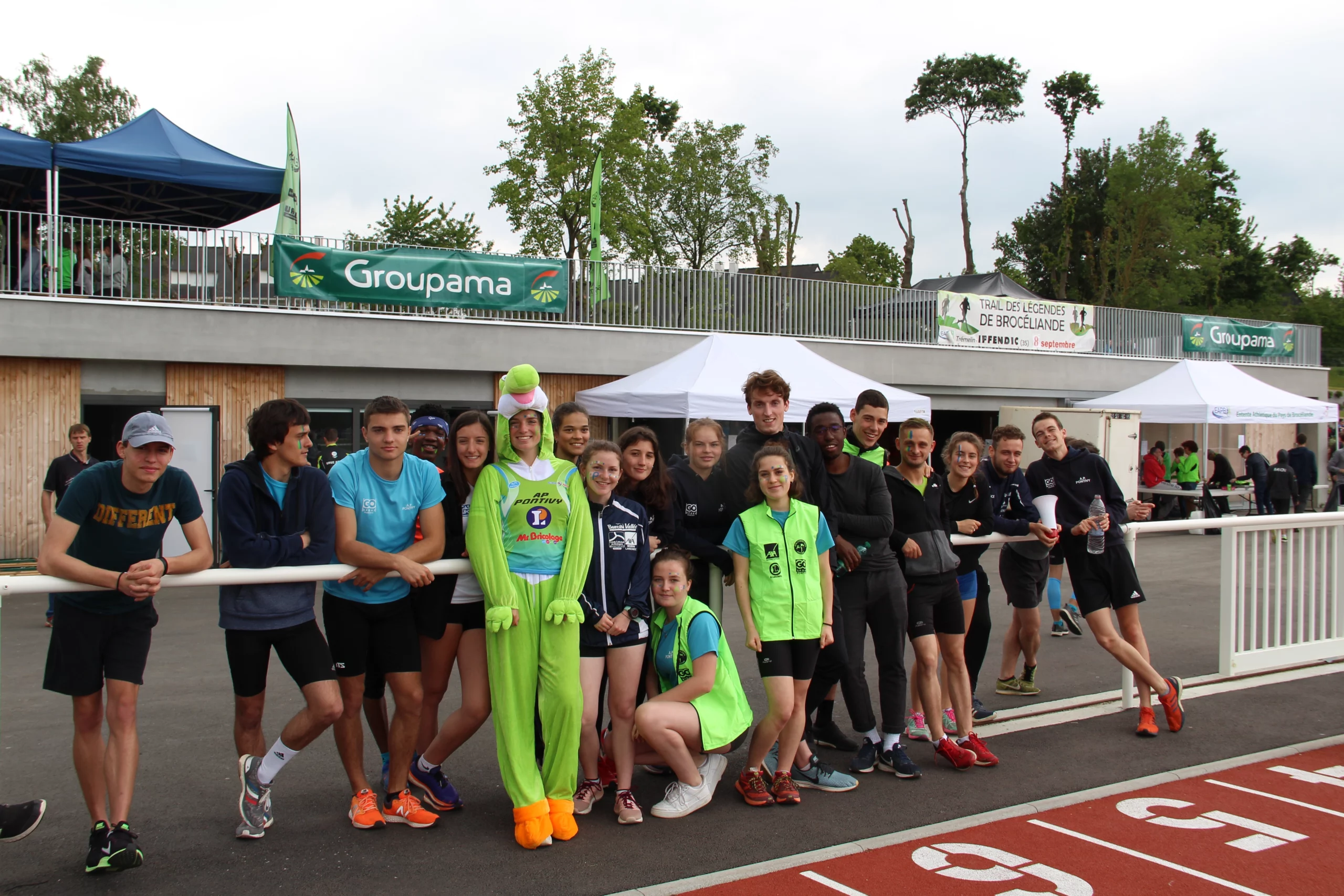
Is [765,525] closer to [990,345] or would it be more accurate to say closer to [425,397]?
[425,397]

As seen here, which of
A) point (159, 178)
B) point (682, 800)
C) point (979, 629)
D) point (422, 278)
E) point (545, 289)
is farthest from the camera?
point (545, 289)

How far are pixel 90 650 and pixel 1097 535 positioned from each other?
17.6 feet

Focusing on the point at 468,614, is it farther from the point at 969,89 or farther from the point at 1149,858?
the point at 969,89

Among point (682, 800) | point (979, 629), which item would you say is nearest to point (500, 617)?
point (682, 800)

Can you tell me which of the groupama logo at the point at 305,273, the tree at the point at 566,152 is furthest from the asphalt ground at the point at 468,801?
the tree at the point at 566,152

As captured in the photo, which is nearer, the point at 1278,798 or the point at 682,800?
the point at 682,800

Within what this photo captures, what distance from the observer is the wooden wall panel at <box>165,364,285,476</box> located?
15.0m

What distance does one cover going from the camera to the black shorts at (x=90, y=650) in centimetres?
388

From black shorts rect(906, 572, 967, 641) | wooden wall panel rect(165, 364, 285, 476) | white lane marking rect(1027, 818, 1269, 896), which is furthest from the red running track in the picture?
wooden wall panel rect(165, 364, 285, 476)

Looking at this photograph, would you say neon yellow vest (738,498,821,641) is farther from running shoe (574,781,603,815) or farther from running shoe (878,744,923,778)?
running shoe (574,781,603,815)

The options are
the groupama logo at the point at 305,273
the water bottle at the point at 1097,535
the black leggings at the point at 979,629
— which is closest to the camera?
the water bottle at the point at 1097,535

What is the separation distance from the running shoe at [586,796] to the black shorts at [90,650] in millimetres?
1974

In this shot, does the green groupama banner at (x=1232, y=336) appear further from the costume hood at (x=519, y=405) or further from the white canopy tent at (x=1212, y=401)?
the costume hood at (x=519, y=405)

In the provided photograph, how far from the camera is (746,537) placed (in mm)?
4855
